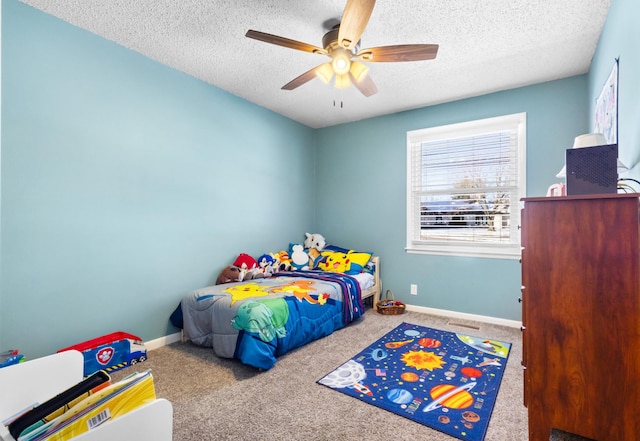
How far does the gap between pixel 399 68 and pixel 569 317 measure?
2410mm

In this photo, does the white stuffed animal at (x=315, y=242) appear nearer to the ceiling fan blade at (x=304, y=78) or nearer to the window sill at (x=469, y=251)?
the window sill at (x=469, y=251)

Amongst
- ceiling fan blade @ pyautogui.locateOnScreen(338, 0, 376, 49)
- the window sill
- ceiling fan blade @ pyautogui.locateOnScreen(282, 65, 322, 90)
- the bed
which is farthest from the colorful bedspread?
ceiling fan blade @ pyautogui.locateOnScreen(338, 0, 376, 49)

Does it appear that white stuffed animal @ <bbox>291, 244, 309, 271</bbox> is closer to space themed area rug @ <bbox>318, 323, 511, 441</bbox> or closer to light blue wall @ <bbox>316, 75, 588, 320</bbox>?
light blue wall @ <bbox>316, 75, 588, 320</bbox>

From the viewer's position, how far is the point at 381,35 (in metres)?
2.33

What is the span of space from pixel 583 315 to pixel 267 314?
1.84 metres

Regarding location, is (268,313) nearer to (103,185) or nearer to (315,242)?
(103,185)

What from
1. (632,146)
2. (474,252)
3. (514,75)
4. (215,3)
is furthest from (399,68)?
(474,252)

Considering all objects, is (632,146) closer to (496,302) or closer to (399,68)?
(399,68)

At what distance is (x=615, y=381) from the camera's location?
1123 mm

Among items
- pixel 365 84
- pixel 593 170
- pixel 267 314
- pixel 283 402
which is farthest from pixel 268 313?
pixel 593 170

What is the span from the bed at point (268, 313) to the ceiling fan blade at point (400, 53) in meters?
1.95

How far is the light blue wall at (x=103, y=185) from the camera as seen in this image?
2.01 metres

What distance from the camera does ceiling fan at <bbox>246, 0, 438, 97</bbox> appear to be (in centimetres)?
169

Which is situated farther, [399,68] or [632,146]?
[399,68]
